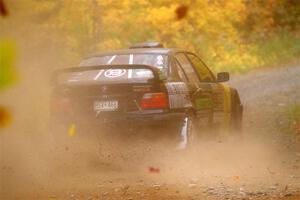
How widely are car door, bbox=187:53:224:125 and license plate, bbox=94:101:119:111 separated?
1.85m

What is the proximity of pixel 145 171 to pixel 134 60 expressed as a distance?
5.34 ft

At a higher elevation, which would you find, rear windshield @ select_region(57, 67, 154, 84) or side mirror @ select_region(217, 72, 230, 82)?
rear windshield @ select_region(57, 67, 154, 84)

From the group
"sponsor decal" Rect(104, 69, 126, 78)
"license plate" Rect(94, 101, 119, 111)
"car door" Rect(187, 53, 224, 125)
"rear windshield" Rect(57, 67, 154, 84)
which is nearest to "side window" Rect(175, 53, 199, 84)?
"car door" Rect(187, 53, 224, 125)

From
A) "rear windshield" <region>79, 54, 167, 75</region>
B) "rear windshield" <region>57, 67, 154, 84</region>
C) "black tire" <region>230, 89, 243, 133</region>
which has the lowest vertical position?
"black tire" <region>230, 89, 243, 133</region>

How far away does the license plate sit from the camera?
945 centimetres

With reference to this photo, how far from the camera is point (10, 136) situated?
13977 millimetres

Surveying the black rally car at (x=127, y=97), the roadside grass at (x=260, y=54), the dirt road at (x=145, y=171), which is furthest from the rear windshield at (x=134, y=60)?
the roadside grass at (x=260, y=54)

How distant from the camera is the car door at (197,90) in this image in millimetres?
10328

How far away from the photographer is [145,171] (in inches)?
375

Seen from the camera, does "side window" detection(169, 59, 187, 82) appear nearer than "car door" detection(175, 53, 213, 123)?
Yes

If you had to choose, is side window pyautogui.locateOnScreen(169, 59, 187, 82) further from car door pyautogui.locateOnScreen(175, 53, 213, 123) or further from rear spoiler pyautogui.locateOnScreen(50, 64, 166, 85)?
rear spoiler pyautogui.locateOnScreen(50, 64, 166, 85)

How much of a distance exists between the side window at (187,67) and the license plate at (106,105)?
1494 mm

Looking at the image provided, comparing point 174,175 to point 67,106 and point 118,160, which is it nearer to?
point 118,160

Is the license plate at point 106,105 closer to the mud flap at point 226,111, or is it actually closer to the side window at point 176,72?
the side window at point 176,72
